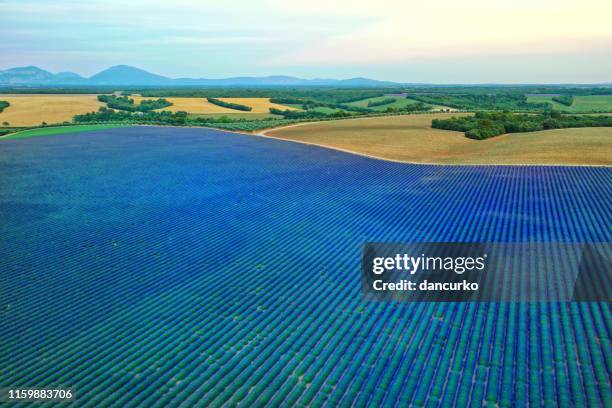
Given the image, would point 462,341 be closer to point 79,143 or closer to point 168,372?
point 168,372

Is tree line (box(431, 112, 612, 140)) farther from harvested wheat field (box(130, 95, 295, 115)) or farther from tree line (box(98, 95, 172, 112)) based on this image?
tree line (box(98, 95, 172, 112))

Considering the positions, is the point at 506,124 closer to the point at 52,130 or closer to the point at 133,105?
the point at 52,130

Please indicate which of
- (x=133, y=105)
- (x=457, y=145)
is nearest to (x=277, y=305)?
(x=457, y=145)

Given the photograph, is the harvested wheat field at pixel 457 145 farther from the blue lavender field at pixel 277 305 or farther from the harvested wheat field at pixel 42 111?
A: the harvested wheat field at pixel 42 111

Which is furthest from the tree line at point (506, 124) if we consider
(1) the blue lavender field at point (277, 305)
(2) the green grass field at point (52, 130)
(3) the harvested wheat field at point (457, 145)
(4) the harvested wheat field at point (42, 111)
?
(4) the harvested wheat field at point (42, 111)

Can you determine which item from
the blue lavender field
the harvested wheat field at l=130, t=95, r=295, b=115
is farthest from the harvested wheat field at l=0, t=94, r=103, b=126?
the blue lavender field

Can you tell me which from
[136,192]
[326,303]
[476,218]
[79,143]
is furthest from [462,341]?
[79,143]

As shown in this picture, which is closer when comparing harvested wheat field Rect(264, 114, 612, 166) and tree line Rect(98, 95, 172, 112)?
harvested wheat field Rect(264, 114, 612, 166)
